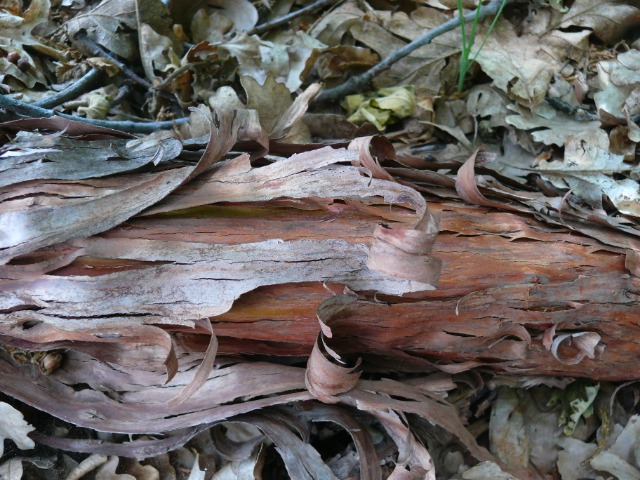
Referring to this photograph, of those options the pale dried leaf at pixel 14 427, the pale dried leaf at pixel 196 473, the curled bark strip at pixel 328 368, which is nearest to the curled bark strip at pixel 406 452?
the curled bark strip at pixel 328 368

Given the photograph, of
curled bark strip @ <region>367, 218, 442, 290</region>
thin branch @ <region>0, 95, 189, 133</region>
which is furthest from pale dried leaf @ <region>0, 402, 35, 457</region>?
curled bark strip @ <region>367, 218, 442, 290</region>

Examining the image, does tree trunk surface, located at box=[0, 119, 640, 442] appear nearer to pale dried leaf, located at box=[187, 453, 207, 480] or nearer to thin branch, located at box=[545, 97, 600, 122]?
pale dried leaf, located at box=[187, 453, 207, 480]

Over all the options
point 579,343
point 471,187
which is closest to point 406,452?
point 579,343

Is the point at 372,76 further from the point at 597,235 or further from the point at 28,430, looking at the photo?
the point at 28,430

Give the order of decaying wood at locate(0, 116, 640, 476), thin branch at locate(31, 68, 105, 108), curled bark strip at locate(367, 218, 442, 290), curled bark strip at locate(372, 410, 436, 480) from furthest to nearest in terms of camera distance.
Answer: thin branch at locate(31, 68, 105, 108) → curled bark strip at locate(372, 410, 436, 480) → decaying wood at locate(0, 116, 640, 476) → curled bark strip at locate(367, 218, 442, 290)

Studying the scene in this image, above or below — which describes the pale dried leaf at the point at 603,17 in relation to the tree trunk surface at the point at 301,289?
above

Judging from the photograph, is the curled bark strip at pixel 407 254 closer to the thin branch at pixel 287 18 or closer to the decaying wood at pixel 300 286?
the decaying wood at pixel 300 286
